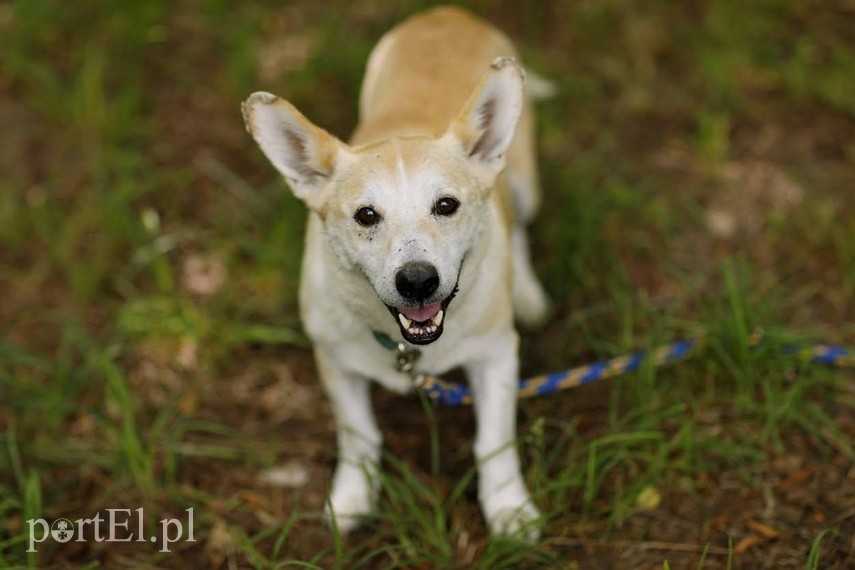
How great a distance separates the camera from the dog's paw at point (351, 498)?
3.44 m

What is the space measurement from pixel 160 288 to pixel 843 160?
3.60 m

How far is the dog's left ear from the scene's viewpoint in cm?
296

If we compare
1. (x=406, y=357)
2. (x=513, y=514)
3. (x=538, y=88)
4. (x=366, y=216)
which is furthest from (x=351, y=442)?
(x=538, y=88)

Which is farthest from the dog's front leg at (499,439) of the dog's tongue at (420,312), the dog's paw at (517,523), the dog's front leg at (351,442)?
the dog's tongue at (420,312)

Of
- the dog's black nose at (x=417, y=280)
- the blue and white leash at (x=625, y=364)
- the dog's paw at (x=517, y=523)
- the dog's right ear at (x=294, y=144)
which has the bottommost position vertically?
the dog's paw at (x=517, y=523)

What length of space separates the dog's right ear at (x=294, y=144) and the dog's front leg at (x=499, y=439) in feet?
2.88

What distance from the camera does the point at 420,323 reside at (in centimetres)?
284

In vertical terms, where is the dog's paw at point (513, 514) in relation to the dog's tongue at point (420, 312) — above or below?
below

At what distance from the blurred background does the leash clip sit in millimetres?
383

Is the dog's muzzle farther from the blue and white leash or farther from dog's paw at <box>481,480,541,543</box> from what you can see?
dog's paw at <box>481,480,541,543</box>

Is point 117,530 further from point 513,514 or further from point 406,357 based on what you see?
point 513,514

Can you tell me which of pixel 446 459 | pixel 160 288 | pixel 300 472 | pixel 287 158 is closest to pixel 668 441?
pixel 446 459

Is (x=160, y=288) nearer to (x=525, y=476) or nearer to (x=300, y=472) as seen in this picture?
(x=300, y=472)

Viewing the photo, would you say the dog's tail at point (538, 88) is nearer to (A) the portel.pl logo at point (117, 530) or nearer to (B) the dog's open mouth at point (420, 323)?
(B) the dog's open mouth at point (420, 323)
